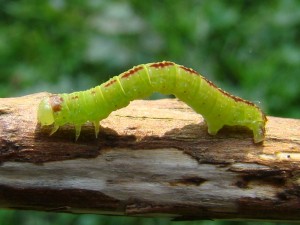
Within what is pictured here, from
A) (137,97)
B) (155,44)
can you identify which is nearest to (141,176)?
(137,97)

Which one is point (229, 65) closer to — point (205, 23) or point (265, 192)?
point (205, 23)

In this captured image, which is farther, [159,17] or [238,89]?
[159,17]

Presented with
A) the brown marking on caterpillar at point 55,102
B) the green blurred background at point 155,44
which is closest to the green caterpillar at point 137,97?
the brown marking on caterpillar at point 55,102

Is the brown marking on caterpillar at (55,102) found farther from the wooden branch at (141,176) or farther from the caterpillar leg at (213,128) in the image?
the caterpillar leg at (213,128)

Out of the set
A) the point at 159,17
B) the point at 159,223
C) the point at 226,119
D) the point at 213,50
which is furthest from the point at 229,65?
the point at 226,119

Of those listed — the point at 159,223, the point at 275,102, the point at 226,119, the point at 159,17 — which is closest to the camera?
the point at 226,119

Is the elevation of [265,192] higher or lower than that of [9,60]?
lower

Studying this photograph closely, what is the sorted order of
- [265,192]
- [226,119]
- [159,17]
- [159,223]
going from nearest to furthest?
[265,192] → [226,119] → [159,223] → [159,17]
